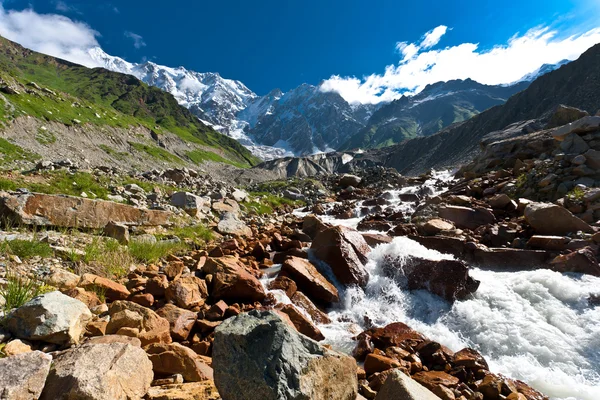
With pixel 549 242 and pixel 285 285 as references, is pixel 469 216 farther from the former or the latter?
pixel 285 285

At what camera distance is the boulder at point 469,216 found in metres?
11.9

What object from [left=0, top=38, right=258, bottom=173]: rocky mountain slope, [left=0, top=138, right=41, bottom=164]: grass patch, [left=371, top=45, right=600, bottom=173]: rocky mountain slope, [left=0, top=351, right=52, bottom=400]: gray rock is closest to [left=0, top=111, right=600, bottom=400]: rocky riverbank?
[left=0, top=351, right=52, bottom=400]: gray rock

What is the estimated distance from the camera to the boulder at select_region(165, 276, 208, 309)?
224 inches

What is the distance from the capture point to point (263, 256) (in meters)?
9.79

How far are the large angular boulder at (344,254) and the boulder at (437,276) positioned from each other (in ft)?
2.68

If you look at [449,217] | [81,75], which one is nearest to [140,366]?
[449,217]

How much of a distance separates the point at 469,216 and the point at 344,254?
6.51 metres

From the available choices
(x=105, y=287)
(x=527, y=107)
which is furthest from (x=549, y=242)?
(x=527, y=107)

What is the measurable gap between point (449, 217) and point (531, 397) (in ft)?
29.0

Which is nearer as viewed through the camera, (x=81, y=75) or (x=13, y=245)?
(x=13, y=245)

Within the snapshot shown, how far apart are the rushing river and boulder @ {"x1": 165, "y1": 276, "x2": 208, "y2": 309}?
5.23ft

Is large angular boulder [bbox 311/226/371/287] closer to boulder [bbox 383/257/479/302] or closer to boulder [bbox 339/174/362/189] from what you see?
boulder [bbox 383/257/479/302]

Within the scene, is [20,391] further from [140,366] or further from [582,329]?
[582,329]

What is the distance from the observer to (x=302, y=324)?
5.73 meters
